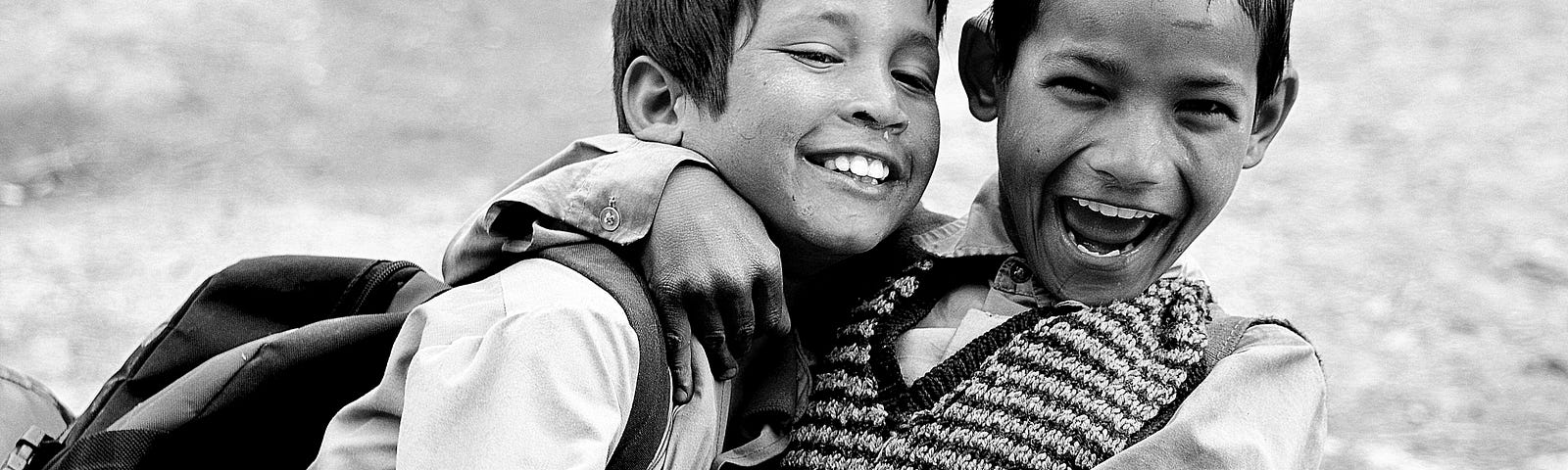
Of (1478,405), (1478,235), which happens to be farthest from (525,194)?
(1478,235)

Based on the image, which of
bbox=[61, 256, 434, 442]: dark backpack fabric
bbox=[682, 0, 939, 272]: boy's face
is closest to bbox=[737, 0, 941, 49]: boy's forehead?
bbox=[682, 0, 939, 272]: boy's face

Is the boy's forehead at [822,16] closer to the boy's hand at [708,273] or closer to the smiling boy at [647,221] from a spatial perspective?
the smiling boy at [647,221]

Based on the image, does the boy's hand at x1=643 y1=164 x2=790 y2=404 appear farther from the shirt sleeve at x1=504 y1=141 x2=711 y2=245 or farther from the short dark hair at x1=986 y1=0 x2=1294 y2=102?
the short dark hair at x1=986 y1=0 x2=1294 y2=102

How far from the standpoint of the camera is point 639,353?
1.90 metres

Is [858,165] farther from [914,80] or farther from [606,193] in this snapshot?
[606,193]

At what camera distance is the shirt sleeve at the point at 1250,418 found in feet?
6.70

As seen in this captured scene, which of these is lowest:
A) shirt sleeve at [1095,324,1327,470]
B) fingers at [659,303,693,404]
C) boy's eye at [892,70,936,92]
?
shirt sleeve at [1095,324,1327,470]

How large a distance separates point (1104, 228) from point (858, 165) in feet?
1.21

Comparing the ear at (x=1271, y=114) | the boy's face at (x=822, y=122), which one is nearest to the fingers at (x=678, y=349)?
the boy's face at (x=822, y=122)

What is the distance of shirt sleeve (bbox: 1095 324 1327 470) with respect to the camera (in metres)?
2.04

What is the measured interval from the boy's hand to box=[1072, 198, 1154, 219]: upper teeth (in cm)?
46

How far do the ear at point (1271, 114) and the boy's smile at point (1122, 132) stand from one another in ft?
0.30

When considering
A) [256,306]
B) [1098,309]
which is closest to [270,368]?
[256,306]

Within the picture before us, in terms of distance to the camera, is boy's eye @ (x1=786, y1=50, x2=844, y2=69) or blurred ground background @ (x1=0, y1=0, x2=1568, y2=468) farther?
blurred ground background @ (x1=0, y1=0, x2=1568, y2=468)
